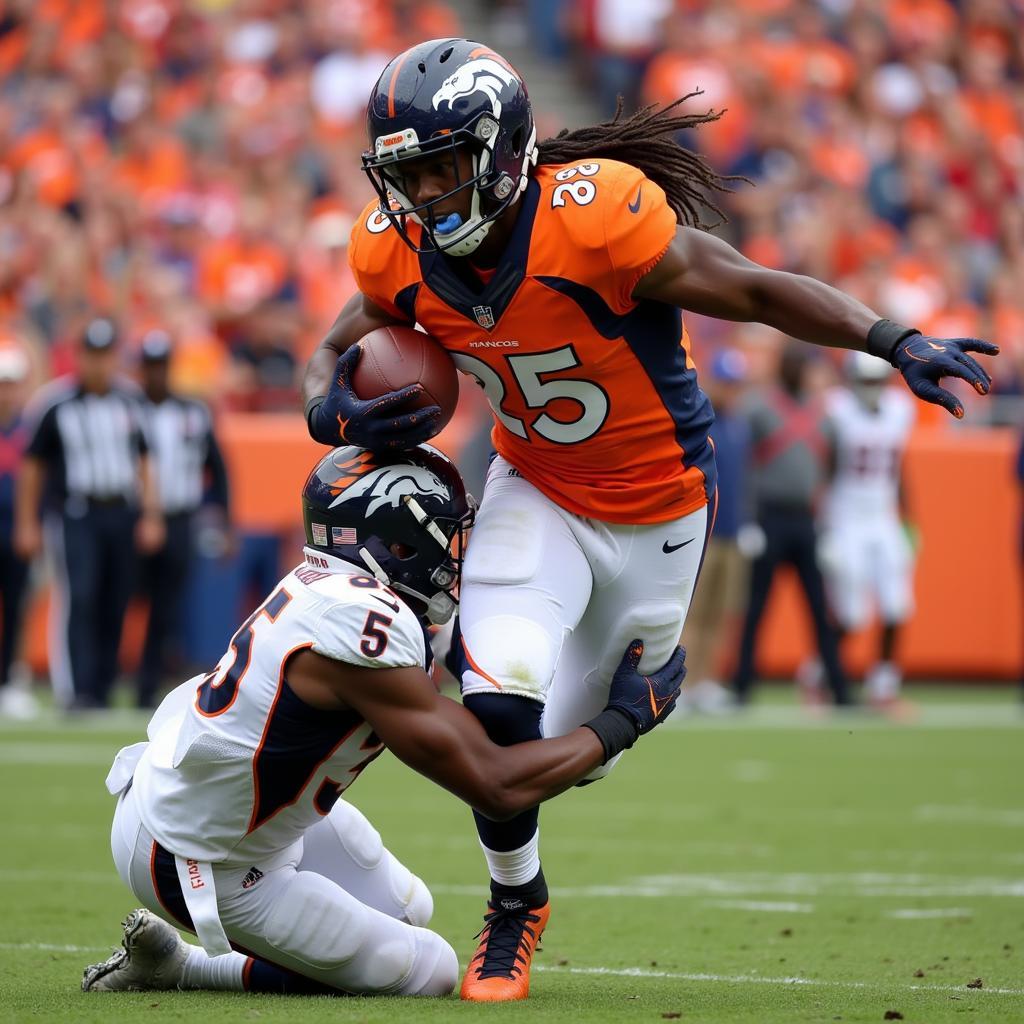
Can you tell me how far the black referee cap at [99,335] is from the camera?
10.1 metres

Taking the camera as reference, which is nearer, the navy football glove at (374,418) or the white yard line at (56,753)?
the navy football glove at (374,418)

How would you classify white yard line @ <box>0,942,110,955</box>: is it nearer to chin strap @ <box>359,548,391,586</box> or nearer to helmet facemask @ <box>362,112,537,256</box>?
chin strap @ <box>359,548,391,586</box>

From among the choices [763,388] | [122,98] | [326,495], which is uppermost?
[122,98]

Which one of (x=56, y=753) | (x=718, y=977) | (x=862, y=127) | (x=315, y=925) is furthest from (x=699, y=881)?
(x=862, y=127)

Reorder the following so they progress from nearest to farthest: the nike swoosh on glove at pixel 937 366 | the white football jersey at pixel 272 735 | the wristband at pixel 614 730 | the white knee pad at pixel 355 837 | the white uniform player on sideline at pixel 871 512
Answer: the white football jersey at pixel 272 735 → the nike swoosh on glove at pixel 937 366 → the wristband at pixel 614 730 → the white knee pad at pixel 355 837 → the white uniform player on sideline at pixel 871 512

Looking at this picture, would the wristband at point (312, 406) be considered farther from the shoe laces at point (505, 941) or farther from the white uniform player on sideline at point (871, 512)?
the white uniform player on sideline at point (871, 512)

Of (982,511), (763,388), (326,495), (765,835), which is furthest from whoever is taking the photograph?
(982,511)

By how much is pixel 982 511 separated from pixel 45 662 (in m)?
6.27

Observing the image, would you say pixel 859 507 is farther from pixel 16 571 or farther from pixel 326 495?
pixel 326 495

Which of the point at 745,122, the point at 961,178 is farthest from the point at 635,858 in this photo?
the point at 961,178

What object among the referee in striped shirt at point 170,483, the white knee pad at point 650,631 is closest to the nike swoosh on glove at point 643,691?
the white knee pad at point 650,631

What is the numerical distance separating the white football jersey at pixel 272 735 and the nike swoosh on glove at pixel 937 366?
3.71 feet

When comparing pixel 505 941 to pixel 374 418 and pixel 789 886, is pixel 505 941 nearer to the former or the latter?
pixel 374 418

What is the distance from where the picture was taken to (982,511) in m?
12.9
